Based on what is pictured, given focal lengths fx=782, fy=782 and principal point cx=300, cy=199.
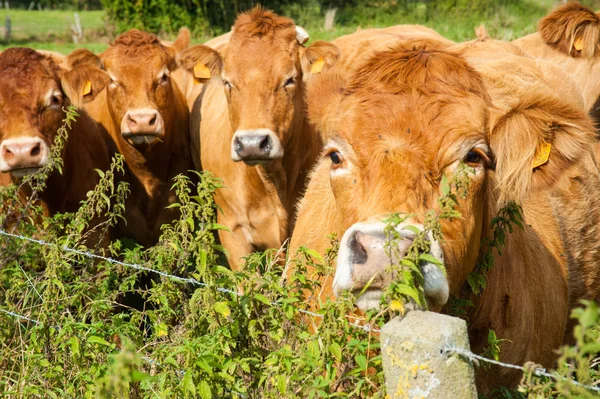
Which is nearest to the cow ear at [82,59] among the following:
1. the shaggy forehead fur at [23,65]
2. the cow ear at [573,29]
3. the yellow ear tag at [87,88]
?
the yellow ear tag at [87,88]

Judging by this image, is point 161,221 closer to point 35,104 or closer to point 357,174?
point 35,104

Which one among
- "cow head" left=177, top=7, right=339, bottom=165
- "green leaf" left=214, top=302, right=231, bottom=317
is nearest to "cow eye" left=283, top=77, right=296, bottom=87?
"cow head" left=177, top=7, right=339, bottom=165

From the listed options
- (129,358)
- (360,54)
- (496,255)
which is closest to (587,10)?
(360,54)

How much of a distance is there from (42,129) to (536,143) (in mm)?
4164

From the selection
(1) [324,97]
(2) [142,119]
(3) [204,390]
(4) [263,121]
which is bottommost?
(2) [142,119]

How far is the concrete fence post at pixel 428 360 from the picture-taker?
209 centimetres

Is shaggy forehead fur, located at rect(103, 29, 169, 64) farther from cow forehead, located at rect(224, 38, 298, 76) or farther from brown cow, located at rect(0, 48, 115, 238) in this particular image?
cow forehead, located at rect(224, 38, 298, 76)

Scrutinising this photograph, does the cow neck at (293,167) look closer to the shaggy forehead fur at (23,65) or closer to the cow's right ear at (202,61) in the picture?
the cow's right ear at (202,61)

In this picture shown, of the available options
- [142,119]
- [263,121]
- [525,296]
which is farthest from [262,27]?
[525,296]

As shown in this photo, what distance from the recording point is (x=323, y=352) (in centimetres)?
249

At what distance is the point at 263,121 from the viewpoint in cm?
610

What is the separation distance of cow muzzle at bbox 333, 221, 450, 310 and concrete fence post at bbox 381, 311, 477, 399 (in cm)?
31

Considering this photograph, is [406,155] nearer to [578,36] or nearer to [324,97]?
[324,97]

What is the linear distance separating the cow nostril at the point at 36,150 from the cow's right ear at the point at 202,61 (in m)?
1.71
